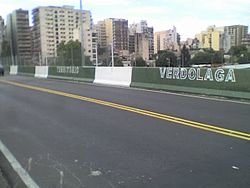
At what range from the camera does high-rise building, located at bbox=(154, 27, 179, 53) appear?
90000 millimetres

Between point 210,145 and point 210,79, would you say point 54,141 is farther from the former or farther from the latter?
point 210,79

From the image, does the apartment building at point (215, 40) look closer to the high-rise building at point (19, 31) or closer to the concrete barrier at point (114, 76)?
the high-rise building at point (19, 31)

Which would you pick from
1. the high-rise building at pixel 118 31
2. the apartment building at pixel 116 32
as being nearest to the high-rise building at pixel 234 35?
the high-rise building at pixel 118 31

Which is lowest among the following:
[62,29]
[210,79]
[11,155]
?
[11,155]

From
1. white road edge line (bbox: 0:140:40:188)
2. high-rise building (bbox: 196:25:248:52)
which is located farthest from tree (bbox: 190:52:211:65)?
white road edge line (bbox: 0:140:40:188)

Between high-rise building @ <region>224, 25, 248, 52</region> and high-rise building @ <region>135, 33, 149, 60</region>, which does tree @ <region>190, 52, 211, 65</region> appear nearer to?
high-rise building @ <region>135, 33, 149, 60</region>

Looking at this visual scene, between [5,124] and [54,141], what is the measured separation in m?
2.69

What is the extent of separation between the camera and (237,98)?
13.2 metres

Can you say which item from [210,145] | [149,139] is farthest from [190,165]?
[149,139]

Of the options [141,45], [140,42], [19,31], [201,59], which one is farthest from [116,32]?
[19,31]

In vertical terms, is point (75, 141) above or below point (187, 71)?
below

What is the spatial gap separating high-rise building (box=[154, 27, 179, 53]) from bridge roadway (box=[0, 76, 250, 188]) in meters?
79.4

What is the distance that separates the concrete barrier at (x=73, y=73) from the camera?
81.3 ft

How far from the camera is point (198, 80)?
15148mm
